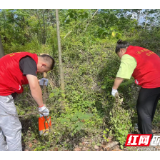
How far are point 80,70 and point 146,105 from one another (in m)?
2.04

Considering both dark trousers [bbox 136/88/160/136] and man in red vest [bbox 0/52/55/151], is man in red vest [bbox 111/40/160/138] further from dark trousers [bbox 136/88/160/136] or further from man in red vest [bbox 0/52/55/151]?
man in red vest [bbox 0/52/55/151]

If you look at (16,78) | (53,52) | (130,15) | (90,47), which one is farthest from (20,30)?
(130,15)

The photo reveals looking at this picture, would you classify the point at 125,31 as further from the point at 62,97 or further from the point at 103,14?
the point at 62,97

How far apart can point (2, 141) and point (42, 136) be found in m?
0.67

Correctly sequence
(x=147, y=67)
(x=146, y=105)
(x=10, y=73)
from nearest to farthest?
(x=10, y=73)
(x=147, y=67)
(x=146, y=105)

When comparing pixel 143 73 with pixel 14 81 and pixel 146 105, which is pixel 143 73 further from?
pixel 14 81

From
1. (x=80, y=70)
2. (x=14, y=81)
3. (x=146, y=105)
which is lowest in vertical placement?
(x=146, y=105)

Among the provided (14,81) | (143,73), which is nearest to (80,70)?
(143,73)

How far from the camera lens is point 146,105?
2.33m

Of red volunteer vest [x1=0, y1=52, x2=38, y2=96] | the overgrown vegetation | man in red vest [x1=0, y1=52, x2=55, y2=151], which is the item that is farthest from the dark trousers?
red volunteer vest [x1=0, y1=52, x2=38, y2=96]

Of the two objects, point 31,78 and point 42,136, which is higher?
point 31,78

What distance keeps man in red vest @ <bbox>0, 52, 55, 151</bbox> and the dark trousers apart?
1578mm

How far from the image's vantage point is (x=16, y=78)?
78.6 inches

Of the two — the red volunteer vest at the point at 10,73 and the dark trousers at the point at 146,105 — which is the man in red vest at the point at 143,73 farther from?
the red volunteer vest at the point at 10,73
